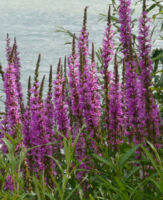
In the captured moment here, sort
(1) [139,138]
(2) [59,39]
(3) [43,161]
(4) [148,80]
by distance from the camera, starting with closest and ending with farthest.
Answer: (4) [148,80] → (1) [139,138] → (3) [43,161] → (2) [59,39]

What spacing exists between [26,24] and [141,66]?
46.2 feet

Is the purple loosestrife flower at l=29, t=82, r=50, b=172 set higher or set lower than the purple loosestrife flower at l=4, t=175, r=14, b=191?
higher

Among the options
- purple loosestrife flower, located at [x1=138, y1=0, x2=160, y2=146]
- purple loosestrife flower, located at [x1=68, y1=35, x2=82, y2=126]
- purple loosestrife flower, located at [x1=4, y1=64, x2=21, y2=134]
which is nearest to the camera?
purple loosestrife flower, located at [x1=138, y1=0, x2=160, y2=146]

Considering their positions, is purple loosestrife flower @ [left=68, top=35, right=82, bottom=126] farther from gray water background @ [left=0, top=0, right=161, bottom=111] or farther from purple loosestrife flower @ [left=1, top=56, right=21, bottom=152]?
gray water background @ [left=0, top=0, right=161, bottom=111]

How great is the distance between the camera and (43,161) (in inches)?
100

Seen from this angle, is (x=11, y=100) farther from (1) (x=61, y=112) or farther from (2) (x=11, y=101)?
(1) (x=61, y=112)

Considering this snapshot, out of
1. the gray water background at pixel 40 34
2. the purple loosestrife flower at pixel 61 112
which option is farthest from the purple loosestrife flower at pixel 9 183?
the gray water background at pixel 40 34

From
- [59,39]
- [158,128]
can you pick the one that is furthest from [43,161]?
[59,39]

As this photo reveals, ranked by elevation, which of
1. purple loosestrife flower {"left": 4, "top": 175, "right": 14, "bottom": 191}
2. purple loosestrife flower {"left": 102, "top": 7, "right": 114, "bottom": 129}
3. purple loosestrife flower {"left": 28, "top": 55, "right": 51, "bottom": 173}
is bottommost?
purple loosestrife flower {"left": 4, "top": 175, "right": 14, "bottom": 191}

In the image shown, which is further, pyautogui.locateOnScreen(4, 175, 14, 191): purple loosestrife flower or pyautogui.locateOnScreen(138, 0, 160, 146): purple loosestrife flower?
pyautogui.locateOnScreen(4, 175, 14, 191): purple loosestrife flower

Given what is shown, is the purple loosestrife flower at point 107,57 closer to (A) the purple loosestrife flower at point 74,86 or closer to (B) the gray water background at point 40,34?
(A) the purple loosestrife flower at point 74,86

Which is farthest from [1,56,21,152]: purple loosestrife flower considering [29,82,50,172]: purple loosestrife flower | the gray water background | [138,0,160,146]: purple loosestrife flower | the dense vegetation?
the gray water background

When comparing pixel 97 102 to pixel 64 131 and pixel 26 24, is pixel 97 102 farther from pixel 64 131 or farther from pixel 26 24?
pixel 26 24

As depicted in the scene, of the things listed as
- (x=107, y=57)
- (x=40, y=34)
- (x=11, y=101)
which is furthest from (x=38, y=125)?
(x=40, y=34)
